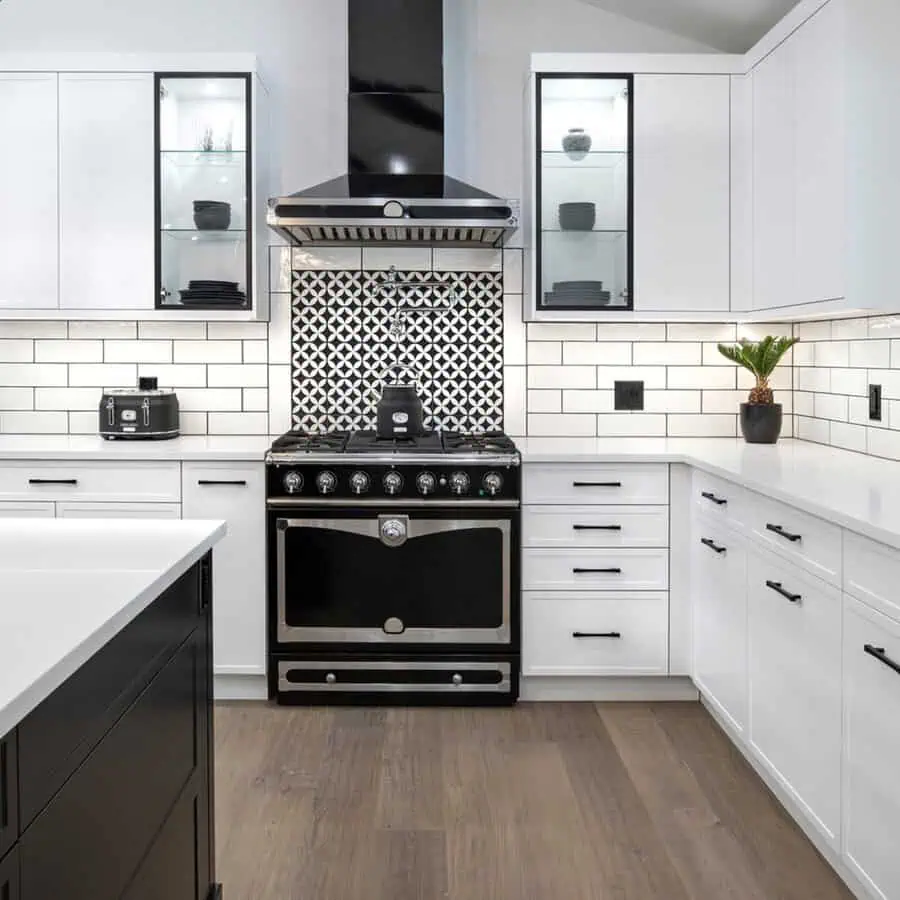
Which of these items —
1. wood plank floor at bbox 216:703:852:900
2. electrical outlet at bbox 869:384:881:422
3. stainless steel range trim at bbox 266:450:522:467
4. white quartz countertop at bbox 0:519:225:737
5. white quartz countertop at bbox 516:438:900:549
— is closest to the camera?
white quartz countertop at bbox 0:519:225:737

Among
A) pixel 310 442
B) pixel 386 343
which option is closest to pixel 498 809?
pixel 310 442

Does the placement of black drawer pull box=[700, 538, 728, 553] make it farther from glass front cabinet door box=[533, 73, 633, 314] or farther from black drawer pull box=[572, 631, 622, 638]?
glass front cabinet door box=[533, 73, 633, 314]

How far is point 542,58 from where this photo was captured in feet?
13.0

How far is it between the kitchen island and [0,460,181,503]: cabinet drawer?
5.31ft

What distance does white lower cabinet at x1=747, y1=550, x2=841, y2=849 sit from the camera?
243cm

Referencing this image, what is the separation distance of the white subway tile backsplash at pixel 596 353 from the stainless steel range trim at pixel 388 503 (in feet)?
2.83

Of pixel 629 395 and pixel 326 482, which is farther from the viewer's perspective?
pixel 629 395

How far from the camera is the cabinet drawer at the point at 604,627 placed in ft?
12.6

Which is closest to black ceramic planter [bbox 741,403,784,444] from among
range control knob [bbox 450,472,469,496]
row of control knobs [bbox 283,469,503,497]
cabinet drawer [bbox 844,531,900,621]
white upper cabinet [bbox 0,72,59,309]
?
row of control knobs [bbox 283,469,503,497]

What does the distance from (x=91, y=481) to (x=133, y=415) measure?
0.39m

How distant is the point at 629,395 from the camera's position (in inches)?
173

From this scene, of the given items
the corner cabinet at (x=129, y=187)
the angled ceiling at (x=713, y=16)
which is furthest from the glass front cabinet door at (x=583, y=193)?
the corner cabinet at (x=129, y=187)

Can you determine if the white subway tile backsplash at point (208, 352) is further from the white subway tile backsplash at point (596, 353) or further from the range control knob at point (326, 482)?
the white subway tile backsplash at point (596, 353)

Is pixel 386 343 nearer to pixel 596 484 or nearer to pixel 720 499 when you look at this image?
pixel 596 484
